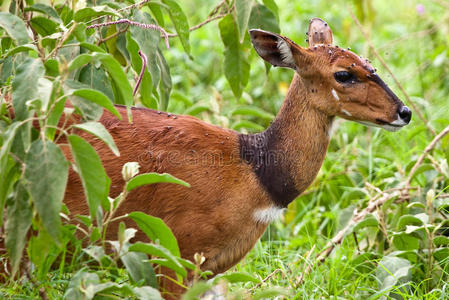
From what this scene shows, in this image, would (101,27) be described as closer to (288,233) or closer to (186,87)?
(288,233)

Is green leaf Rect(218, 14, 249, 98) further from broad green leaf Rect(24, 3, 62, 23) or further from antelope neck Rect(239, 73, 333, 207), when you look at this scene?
broad green leaf Rect(24, 3, 62, 23)

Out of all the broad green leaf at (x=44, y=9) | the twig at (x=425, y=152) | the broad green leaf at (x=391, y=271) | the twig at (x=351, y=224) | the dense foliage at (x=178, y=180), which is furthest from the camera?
the twig at (x=425, y=152)

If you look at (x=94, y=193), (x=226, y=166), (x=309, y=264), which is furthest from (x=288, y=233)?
(x=94, y=193)

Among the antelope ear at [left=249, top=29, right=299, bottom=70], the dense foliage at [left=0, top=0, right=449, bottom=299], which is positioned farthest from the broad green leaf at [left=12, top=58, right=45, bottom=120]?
the antelope ear at [left=249, top=29, right=299, bottom=70]

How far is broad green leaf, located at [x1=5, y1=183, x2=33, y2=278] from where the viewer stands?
8.64 feet

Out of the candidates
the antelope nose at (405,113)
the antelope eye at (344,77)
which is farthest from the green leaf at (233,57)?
the antelope nose at (405,113)

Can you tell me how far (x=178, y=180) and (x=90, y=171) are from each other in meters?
0.40

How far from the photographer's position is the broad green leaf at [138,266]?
2898 mm

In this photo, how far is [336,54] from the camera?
12.2 ft

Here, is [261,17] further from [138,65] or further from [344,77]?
[138,65]

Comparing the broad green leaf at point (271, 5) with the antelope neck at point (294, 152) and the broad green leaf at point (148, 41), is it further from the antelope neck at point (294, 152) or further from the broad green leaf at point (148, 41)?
the broad green leaf at point (148, 41)

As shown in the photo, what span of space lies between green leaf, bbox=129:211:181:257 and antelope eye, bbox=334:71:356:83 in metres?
1.25

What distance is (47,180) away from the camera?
2551 millimetres

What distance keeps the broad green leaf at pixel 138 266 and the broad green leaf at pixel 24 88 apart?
26.9 inches
